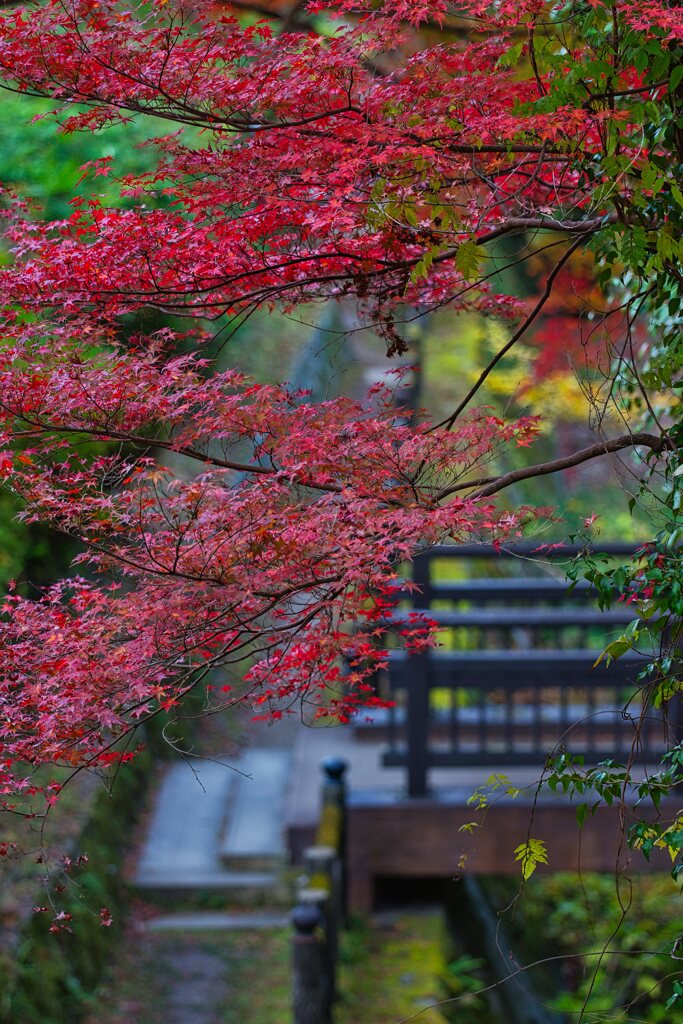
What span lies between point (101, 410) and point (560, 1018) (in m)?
6.19

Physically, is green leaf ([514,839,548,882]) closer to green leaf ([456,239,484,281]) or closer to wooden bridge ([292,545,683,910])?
green leaf ([456,239,484,281])

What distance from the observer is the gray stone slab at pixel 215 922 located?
24.5ft

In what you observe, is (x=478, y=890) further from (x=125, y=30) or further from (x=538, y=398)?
(x=125, y=30)

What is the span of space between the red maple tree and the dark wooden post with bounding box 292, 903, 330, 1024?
2.51 meters

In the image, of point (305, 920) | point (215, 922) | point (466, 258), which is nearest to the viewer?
point (466, 258)

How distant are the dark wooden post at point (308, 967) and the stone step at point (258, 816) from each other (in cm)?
235

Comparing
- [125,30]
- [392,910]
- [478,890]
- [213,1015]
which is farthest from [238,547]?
[478,890]

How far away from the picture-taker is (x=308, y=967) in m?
5.24

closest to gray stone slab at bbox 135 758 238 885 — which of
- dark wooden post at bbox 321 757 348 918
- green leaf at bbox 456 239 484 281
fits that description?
dark wooden post at bbox 321 757 348 918

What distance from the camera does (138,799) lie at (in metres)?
9.04

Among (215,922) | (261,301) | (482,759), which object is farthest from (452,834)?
(261,301)

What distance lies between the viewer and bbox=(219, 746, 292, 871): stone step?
8.00 metres

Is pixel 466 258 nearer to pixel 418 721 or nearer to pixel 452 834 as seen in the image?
pixel 418 721

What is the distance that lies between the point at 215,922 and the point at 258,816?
1.19 meters
